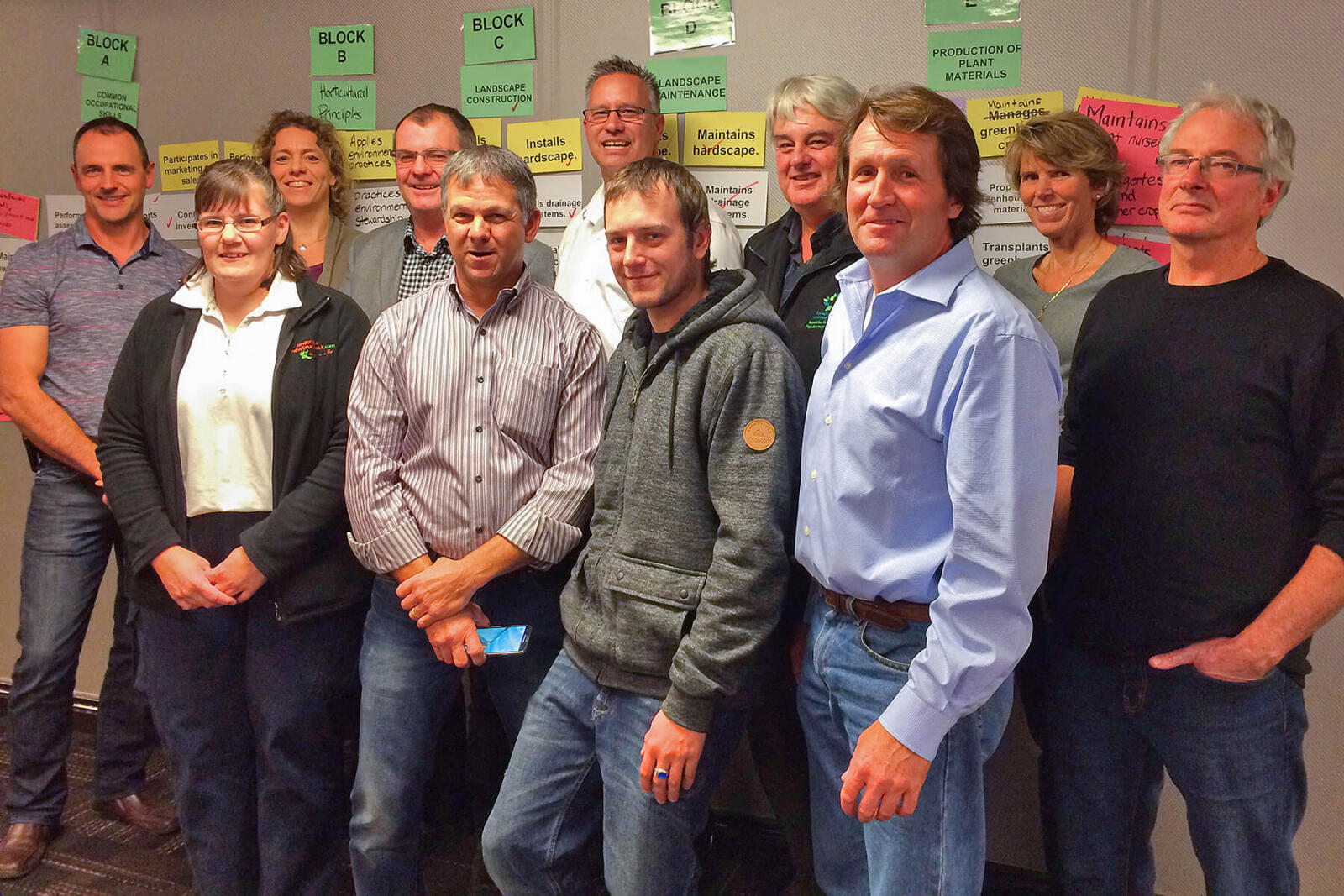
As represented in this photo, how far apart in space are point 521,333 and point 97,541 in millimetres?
1568

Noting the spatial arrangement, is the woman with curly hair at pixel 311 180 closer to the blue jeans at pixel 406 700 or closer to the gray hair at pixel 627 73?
the gray hair at pixel 627 73

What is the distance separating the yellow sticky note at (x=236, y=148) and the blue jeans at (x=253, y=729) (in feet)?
5.66

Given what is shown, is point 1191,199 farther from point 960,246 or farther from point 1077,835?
point 1077,835

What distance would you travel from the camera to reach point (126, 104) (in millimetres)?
3260

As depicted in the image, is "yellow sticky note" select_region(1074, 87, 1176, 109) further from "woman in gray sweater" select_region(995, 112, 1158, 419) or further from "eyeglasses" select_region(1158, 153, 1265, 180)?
→ "eyeglasses" select_region(1158, 153, 1265, 180)

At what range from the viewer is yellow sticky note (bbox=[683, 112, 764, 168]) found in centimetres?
259

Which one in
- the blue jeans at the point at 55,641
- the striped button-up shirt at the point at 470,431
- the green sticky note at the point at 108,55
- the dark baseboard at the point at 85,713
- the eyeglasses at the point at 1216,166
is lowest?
the dark baseboard at the point at 85,713

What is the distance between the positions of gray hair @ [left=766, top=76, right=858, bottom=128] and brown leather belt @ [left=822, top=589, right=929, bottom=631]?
1.20m

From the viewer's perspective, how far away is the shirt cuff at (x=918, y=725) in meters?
1.25

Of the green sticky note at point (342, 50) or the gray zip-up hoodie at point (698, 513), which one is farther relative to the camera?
the green sticky note at point (342, 50)

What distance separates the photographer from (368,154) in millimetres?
3014

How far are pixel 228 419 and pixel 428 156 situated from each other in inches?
37.3

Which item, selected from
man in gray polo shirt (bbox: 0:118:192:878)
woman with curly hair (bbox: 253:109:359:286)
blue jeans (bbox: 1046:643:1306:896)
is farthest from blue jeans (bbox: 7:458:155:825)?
blue jeans (bbox: 1046:643:1306:896)

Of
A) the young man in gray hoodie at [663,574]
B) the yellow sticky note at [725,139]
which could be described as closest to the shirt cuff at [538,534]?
the young man in gray hoodie at [663,574]
